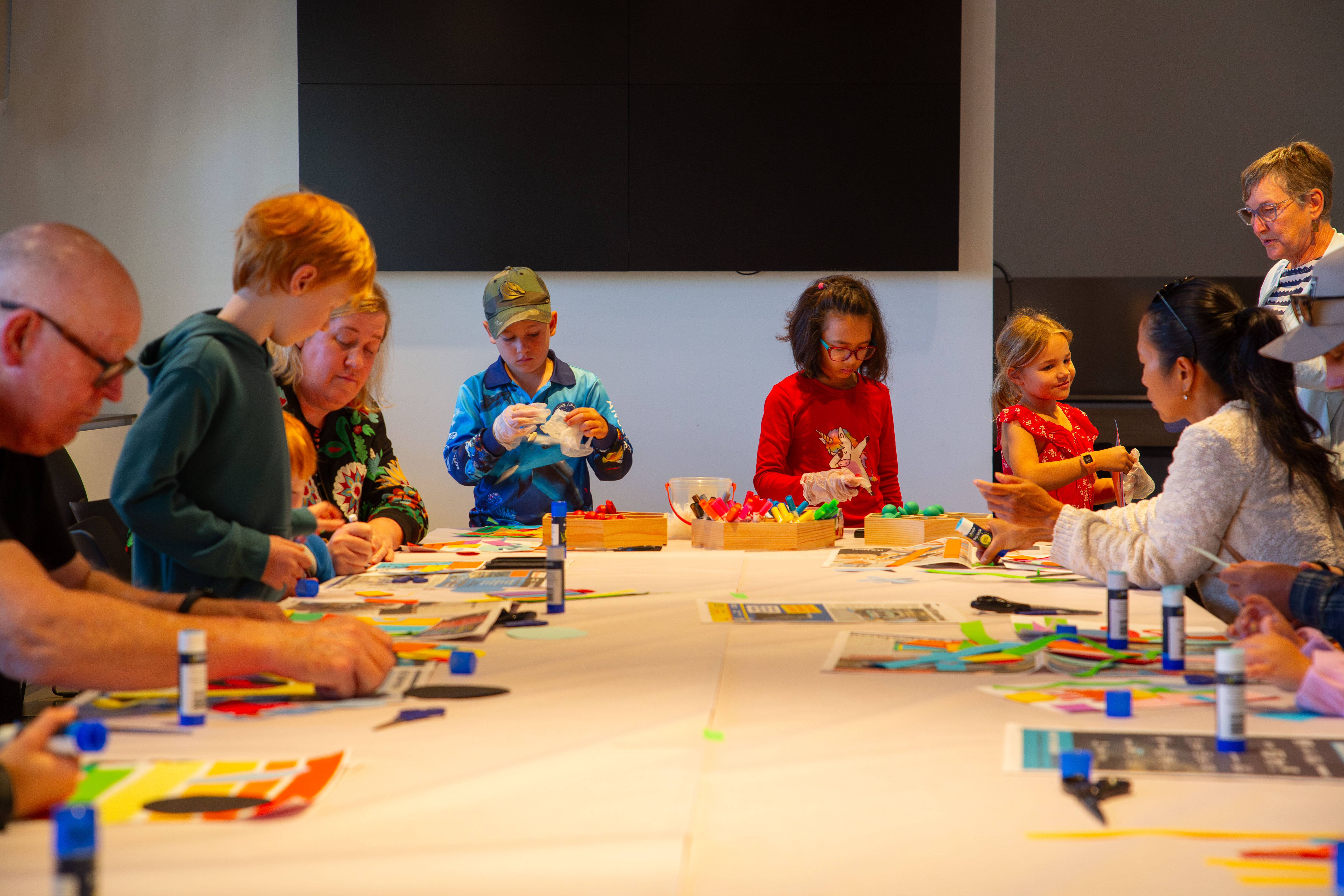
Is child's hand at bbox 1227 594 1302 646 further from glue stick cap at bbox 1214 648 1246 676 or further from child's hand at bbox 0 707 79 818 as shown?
child's hand at bbox 0 707 79 818

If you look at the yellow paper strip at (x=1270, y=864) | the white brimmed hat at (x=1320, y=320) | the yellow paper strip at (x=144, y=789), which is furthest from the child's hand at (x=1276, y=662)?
the yellow paper strip at (x=144, y=789)

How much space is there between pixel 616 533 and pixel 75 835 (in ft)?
7.30

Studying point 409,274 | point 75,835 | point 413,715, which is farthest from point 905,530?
point 409,274

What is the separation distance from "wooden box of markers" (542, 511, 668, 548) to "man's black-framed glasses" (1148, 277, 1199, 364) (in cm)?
130

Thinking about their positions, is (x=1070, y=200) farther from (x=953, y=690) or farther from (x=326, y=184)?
(x=953, y=690)

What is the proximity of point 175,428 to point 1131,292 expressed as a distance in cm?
524

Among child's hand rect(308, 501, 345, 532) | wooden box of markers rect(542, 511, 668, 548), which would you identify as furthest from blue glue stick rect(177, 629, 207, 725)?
wooden box of markers rect(542, 511, 668, 548)

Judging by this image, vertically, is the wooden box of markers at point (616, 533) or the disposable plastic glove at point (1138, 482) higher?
the disposable plastic glove at point (1138, 482)

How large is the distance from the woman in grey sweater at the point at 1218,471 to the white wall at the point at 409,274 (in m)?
2.41

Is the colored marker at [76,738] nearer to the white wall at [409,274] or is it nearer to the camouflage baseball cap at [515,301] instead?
the camouflage baseball cap at [515,301]

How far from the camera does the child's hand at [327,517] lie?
7.66 ft

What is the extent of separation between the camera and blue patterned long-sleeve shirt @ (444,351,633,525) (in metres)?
3.36

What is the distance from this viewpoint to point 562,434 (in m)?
3.20

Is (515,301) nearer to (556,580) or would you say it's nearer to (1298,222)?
(556,580)
